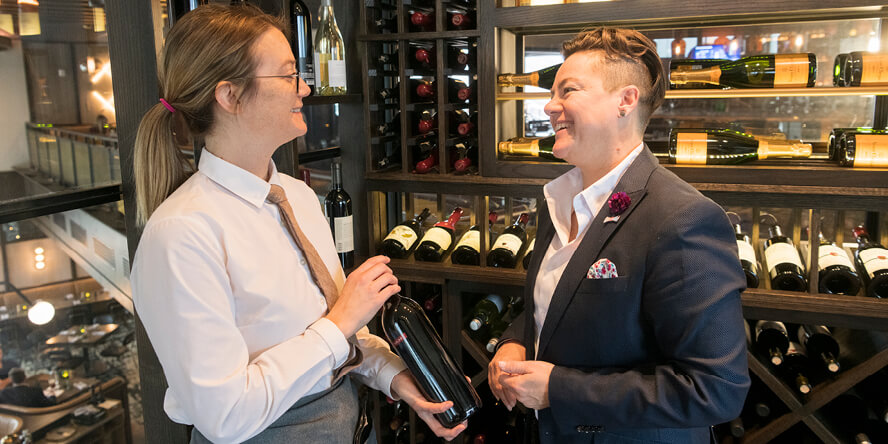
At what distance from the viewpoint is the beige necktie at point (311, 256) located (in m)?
1.29

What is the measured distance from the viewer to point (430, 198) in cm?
275

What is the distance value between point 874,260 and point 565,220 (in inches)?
43.2

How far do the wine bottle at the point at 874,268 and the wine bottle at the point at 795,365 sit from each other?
295 millimetres

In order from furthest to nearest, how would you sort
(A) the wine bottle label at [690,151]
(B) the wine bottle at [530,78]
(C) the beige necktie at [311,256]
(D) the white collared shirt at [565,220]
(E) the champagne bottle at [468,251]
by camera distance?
(E) the champagne bottle at [468,251]
(B) the wine bottle at [530,78]
(A) the wine bottle label at [690,151]
(D) the white collared shirt at [565,220]
(C) the beige necktie at [311,256]

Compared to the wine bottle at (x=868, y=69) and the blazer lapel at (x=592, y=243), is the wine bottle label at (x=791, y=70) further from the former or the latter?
the blazer lapel at (x=592, y=243)

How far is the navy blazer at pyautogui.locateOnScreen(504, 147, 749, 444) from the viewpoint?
117 centimetres

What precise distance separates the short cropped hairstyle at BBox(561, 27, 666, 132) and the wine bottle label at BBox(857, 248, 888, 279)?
105cm

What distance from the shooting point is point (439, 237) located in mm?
2381

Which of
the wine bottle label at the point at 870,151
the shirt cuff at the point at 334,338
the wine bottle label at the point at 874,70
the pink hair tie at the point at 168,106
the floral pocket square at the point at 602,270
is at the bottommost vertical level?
the shirt cuff at the point at 334,338

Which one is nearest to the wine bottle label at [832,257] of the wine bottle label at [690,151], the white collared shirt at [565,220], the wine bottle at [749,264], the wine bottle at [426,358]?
the wine bottle at [749,264]

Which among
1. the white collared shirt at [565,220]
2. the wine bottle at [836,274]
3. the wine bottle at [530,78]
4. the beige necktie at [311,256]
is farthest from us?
the wine bottle at [530,78]

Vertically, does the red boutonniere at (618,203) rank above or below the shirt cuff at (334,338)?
above

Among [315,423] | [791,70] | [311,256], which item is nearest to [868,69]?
[791,70]

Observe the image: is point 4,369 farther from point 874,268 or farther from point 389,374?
point 874,268
